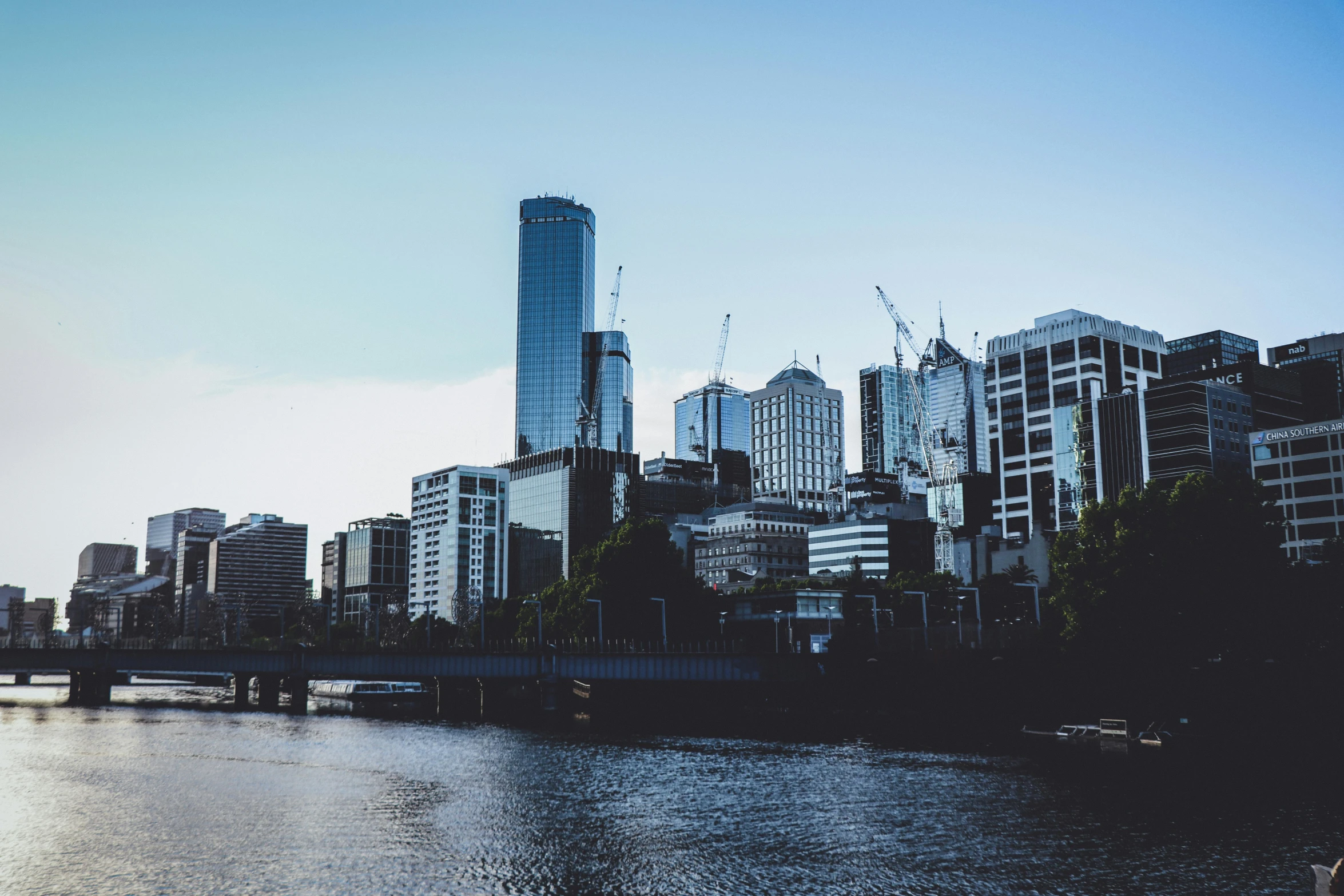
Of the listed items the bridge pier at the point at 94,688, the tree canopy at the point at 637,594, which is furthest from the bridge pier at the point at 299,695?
the bridge pier at the point at 94,688

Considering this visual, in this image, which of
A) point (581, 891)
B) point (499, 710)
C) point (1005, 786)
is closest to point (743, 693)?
point (499, 710)

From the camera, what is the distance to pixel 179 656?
176250mm

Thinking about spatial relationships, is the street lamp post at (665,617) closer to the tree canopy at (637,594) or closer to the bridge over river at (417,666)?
the tree canopy at (637,594)

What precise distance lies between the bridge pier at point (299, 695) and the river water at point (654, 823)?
66229 mm

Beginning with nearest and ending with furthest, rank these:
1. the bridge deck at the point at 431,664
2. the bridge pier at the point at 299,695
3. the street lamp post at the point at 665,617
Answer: the bridge deck at the point at 431,664 < the street lamp post at the point at 665,617 < the bridge pier at the point at 299,695

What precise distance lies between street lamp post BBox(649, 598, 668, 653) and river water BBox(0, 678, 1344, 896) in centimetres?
4453

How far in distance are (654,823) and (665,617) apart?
3667 inches

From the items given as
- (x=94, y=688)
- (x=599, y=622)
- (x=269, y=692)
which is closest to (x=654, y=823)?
(x=599, y=622)

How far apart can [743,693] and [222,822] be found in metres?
97.2

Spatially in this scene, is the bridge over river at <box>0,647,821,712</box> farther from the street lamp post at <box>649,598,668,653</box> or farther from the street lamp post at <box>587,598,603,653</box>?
the street lamp post at <box>649,598,668,653</box>

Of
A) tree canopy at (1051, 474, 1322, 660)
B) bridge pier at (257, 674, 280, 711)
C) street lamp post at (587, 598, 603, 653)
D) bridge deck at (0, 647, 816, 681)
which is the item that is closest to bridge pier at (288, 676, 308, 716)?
bridge deck at (0, 647, 816, 681)

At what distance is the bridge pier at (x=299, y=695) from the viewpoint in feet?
560

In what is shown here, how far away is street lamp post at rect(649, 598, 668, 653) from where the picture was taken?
148875mm

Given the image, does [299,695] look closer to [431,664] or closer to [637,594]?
[431,664]
